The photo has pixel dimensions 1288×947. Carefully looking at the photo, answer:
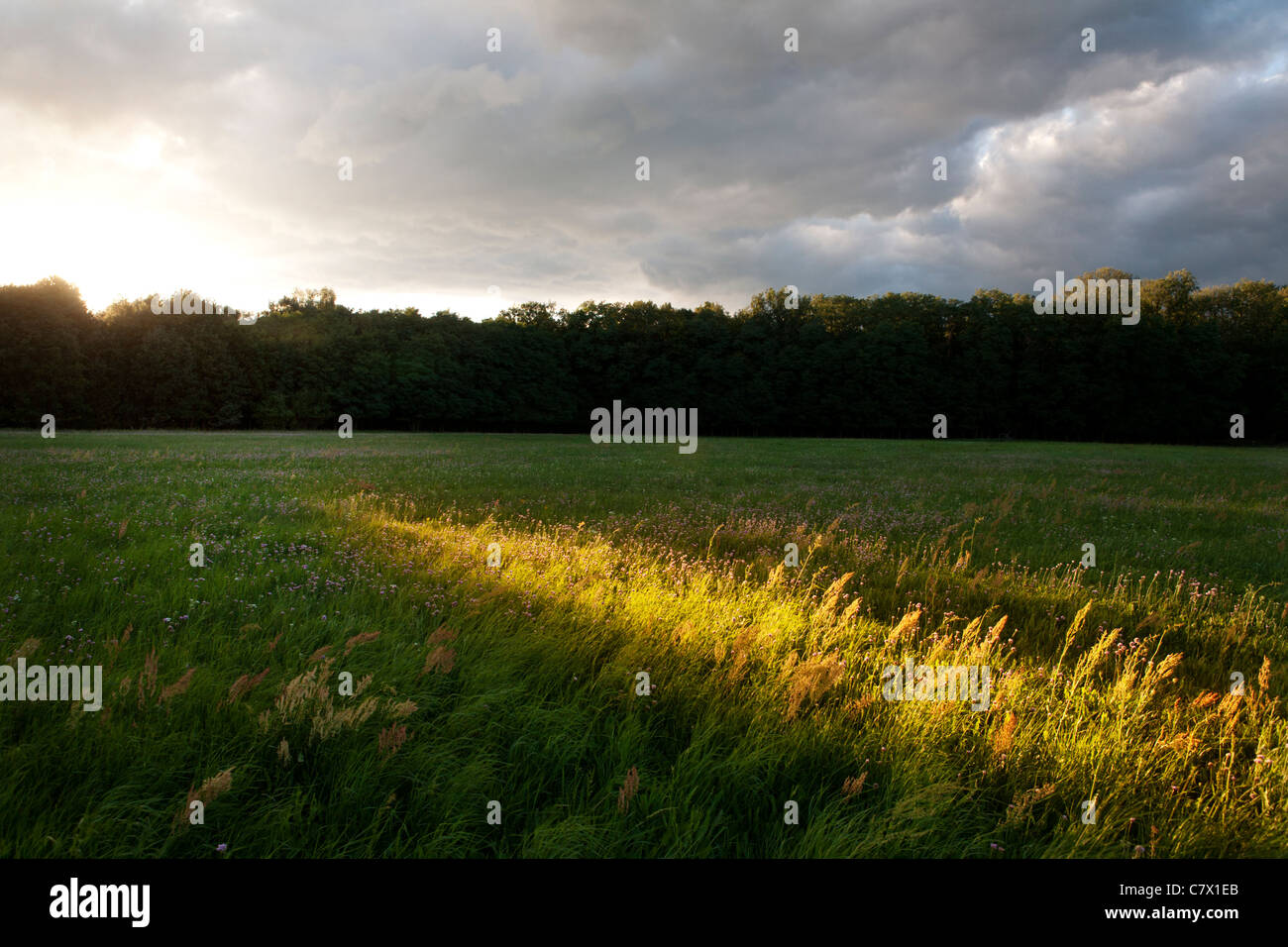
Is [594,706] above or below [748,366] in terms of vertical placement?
below

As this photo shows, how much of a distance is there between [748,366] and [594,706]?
9707 centimetres

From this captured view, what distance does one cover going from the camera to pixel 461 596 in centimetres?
565

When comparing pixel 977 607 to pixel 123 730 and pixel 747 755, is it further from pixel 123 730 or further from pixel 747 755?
pixel 123 730

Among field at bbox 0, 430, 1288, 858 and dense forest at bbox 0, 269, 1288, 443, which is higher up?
dense forest at bbox 0, 269, 1288, 443

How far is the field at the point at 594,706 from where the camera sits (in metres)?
2.75

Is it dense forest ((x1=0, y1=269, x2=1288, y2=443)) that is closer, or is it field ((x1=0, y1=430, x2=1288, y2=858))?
field ((x1=0, y1=430, x2=1288, y2=858))

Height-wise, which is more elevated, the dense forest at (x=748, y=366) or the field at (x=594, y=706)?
the dense forest at (x=748, y=366)

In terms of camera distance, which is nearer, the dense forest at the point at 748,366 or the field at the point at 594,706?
the field at the point at 594,706

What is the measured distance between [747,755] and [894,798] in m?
0.78

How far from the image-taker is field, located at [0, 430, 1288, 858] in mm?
2752

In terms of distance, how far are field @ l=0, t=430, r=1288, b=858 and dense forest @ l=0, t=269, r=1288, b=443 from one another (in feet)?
266

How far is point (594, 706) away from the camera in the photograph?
3.91m

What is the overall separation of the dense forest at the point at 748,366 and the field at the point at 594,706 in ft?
266

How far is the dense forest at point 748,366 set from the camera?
7475 centimetres
